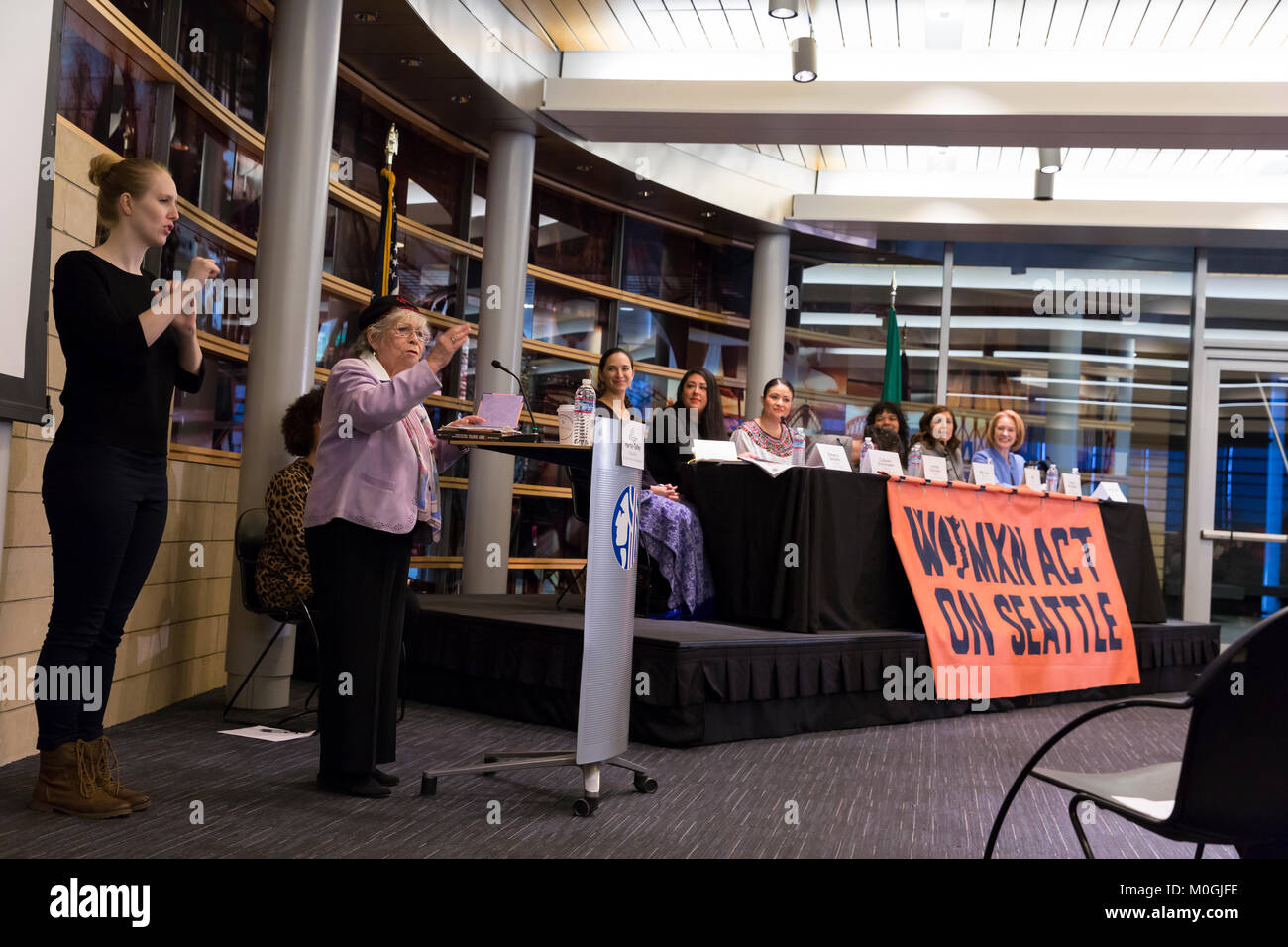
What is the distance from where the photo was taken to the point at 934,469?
16.4 ft

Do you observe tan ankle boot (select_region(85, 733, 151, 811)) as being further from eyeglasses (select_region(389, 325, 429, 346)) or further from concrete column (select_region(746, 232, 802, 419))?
concrete column (select_region(746, 232, 802, 419))

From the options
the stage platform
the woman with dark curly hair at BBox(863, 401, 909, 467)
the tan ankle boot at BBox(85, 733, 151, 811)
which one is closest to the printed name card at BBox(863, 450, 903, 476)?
the stage platform

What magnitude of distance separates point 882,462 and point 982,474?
746mm

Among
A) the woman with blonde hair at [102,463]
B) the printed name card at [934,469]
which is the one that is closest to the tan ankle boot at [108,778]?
the woman with blonde hair at [102,463]

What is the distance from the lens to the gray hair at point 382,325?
9.77ft

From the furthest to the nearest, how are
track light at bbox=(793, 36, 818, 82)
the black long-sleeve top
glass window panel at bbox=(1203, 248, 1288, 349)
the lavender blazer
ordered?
glass window panel at bbox=(1203, 248, 1288, 349) → track light at bbox=(793, 36, 818, 82) → the lavender blazer → the black long-sleeve top

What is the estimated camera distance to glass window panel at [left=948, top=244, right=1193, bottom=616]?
331 inches

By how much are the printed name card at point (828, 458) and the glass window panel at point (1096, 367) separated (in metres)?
3.96

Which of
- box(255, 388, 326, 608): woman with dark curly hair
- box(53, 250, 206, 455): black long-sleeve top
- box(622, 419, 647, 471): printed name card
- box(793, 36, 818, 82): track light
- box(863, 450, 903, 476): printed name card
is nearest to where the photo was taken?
box(53, 250, 206, 455): black long-sleeve top

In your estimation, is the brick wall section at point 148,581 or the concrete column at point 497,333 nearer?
the brick wall section at point 148,581

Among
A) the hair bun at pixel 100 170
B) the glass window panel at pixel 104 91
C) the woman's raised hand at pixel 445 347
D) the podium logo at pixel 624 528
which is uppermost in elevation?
the glass window panel at pixel 104 91
